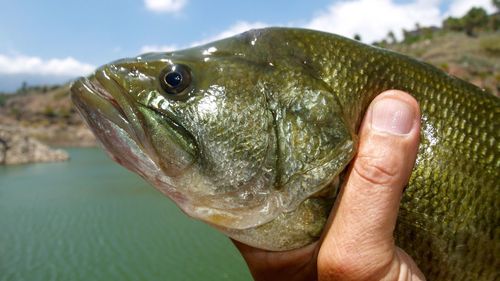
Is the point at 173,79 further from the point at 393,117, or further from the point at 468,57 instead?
the point at 468,57

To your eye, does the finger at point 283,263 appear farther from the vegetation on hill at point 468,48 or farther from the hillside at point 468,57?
the hillside at point 468,57

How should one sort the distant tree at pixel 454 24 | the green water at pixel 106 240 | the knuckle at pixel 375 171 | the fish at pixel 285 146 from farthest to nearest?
the distant tree at pixel 454 24 → the green water at pixel 106 240 → the fish at pixel 285 146 → the knuckle at pixel 375 171

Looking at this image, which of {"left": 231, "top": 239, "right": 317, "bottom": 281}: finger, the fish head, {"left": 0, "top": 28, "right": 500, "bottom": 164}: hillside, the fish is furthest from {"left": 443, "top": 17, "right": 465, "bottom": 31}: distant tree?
the fish head

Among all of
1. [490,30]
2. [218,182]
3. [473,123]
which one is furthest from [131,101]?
[490,30]

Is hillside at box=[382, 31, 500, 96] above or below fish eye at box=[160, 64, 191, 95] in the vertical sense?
above

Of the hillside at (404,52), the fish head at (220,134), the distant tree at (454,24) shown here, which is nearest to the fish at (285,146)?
the fish head at (220,134)

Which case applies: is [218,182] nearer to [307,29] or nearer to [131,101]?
[131,101]

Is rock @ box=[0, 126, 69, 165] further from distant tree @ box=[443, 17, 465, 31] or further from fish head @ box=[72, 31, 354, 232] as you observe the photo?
distant tree @ box=[443, 17, 465, 31]

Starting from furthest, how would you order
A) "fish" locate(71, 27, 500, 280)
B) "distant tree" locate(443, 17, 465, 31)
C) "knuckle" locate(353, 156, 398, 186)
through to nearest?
"distant tree" locate(443, 17, 465, 31)
"fish" locate(71, 27, 500, 280)
"knuckle" locate(353, 156, 398, 186)
